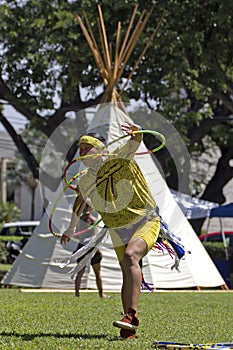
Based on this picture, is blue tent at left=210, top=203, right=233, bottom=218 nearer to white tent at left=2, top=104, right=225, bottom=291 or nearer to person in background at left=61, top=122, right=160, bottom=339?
white tent at left=2, top=104, right=225, bottom=291

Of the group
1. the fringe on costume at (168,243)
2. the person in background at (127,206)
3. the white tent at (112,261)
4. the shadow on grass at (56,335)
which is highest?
the person in background at (127,206)

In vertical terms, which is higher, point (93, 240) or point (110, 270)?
point (93, 240)

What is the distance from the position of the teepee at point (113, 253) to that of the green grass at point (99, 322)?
278 cm

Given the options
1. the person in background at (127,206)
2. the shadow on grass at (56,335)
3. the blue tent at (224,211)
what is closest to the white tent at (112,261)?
the blue tent at (224,211)

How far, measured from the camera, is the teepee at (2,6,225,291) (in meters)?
14.3

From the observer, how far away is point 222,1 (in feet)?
54.9

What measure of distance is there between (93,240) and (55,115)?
15.7m

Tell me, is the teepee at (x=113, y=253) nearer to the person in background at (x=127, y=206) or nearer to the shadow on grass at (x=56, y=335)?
the person in background at (x=127, y=206)

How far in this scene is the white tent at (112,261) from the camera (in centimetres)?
1435

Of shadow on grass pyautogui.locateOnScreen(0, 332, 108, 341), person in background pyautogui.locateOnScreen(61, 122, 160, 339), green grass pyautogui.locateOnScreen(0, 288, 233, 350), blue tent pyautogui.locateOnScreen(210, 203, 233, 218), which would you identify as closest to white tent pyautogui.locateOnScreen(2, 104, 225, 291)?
green grass pyautogui.locateOnScreen(0, 288, 233, 350)

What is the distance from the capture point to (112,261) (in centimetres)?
1455

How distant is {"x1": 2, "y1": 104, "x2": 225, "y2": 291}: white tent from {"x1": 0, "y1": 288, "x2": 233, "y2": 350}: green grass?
9.01 feet

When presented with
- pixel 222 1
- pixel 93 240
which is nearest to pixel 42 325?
pixel 93 240

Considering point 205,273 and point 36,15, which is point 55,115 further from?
point 205,273
